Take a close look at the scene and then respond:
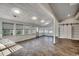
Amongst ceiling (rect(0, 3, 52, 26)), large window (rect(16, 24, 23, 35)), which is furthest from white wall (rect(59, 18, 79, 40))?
large window (rect(16, 24, 23, 35))

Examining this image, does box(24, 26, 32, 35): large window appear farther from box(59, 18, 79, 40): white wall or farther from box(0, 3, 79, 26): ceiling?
box(59, 18, 79, 40): white wall

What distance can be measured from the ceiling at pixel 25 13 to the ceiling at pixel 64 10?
29cm

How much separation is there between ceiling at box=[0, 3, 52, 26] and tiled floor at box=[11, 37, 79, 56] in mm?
501

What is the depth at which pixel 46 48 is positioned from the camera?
2.08 metres

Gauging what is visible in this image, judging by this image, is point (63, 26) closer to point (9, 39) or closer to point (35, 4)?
point (35, 4)

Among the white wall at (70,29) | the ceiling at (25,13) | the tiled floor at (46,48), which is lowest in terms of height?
the tiled floor at (46,48)

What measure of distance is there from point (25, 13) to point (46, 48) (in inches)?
41.0

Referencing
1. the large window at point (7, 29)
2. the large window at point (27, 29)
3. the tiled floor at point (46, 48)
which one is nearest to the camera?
the large window at point (7, 29)

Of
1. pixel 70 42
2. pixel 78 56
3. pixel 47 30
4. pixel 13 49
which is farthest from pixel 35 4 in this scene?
pixel 78 56

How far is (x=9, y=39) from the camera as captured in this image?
196cm

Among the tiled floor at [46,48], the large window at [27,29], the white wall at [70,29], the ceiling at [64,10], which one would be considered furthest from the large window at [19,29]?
the white wall at [70,29]

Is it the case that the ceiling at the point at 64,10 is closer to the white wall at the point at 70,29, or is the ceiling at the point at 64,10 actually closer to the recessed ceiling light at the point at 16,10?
the white wall at the point at 70,29

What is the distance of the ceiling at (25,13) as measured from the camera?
1.89 meters

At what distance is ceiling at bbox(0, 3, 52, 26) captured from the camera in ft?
6.19
